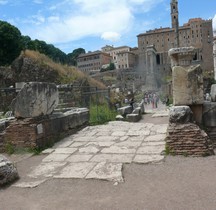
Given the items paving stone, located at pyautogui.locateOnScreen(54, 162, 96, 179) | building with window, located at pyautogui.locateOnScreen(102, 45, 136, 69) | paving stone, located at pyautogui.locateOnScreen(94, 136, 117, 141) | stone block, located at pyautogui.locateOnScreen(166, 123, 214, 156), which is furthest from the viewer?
building with window, located at pyautogui.locateOnScreen(102, 45, 136, 69)

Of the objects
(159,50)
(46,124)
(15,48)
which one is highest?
(159,50)

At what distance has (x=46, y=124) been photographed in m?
6.84

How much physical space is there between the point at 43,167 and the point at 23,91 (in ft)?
6.44

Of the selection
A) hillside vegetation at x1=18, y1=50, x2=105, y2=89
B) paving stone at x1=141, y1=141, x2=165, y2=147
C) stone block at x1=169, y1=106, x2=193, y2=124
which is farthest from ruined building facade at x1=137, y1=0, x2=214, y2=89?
stone block at x1=169, y1=106, x2=193, y2=124

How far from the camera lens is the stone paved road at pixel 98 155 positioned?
15.3 feet

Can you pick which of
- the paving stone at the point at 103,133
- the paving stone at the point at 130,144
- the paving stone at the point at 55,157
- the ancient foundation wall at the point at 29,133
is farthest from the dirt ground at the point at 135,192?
the paving stone at the point at 103,133

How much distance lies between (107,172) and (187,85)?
2.46m

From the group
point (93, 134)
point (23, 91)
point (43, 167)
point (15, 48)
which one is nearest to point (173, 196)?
point (43, 167)

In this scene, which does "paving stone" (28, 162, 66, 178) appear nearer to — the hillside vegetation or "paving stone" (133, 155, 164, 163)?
"paving stone" (133, 155, 164, 163)

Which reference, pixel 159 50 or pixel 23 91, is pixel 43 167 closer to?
pixel 23 91

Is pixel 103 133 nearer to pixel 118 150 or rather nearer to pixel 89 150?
pixel 89 150

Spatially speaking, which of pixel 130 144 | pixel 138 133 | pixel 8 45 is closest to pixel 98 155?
pixel 130 144

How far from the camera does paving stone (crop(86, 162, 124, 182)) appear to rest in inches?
172

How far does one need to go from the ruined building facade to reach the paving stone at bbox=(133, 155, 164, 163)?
226 ft
